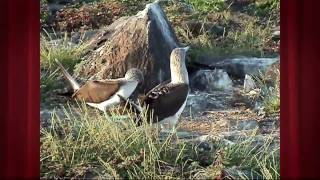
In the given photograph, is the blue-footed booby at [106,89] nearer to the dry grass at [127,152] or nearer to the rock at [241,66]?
the dry grass at [127,152]

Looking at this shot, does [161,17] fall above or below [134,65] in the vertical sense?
above

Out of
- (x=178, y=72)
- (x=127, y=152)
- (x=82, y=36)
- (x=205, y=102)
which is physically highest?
(x=82, y=36)

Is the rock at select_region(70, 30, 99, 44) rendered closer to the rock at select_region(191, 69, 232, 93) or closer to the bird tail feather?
the bird tail feather

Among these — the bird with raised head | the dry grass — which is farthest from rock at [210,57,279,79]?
the dry grass

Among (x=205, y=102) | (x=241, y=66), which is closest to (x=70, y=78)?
(x=205, y=102)

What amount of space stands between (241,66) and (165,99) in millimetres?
304

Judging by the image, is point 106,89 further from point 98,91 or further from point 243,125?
point 243,125

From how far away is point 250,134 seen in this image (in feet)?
6.55

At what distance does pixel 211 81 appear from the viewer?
6.58 ft

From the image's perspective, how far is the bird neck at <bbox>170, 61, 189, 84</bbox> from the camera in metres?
1.99

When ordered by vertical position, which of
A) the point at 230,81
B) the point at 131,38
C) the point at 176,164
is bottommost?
the point at 176,164
